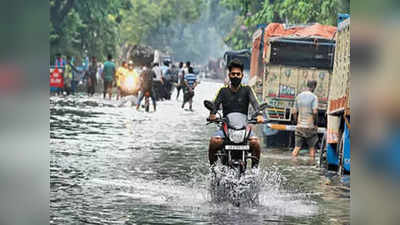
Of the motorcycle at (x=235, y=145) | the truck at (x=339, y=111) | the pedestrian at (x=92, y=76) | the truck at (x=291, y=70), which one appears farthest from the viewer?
the pedestrian at (x=92, y=76)

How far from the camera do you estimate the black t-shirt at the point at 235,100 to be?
34.6 feet

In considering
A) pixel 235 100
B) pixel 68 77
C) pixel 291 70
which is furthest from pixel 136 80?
pixel 235 100

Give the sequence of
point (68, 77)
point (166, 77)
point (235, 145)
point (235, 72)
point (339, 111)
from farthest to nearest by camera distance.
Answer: point (68, 77)
point (166, 77)
point (339, 111)
point (235, 72)
point (235, 145)

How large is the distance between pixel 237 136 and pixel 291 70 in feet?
32.0

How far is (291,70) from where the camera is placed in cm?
1970

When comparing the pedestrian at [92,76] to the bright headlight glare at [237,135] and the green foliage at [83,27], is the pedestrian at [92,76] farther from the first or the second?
the bright headlight glare at [237,135]

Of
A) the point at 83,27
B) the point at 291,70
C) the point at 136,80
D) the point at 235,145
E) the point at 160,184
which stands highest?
the point at 83,27

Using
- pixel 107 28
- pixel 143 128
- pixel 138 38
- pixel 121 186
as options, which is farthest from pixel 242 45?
pixel 138 38

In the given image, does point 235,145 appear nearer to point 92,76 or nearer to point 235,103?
point 235,103

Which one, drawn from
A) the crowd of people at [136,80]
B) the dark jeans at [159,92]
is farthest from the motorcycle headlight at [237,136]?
the dark jeans at [159,92]

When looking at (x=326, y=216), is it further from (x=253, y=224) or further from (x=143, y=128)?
(x=143, y=128)

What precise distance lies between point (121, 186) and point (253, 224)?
3281mm

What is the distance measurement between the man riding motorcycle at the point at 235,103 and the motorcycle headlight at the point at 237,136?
0.13 m
